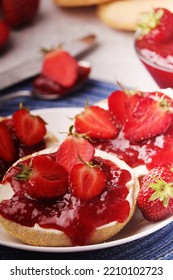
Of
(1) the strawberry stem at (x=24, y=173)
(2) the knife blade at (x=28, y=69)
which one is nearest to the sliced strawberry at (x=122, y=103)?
(1) the strawberry stem at (x=24, y=173)

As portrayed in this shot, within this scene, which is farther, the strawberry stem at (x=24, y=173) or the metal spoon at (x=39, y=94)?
the metal spoon at (x=39, y=94)

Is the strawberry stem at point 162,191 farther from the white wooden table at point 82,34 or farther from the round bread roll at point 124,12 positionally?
the round bread roll at point 124,12

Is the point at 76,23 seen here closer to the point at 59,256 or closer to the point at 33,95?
the point at 33,95

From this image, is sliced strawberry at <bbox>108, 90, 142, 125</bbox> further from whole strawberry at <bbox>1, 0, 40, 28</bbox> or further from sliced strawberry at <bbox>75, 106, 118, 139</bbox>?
whole strawberry at <bbox>1, 0, 40, 28</bbox>

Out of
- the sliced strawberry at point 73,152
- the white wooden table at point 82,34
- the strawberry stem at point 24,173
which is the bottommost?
the white wooden table at point 82,34

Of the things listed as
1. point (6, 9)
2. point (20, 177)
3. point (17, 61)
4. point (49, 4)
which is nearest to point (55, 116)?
point (20, 177)

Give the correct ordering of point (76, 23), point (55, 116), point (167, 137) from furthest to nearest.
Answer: point (76, 23)
point (55, 116)
point (167, 137)
